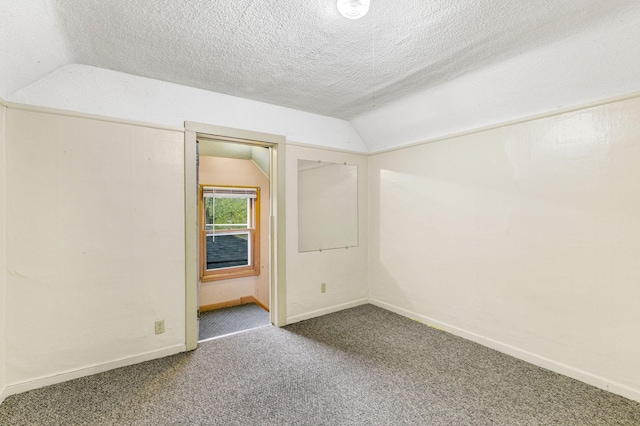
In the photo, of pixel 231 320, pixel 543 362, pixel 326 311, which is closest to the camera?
pixel 543 362

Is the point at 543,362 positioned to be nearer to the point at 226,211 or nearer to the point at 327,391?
the point at 327,391

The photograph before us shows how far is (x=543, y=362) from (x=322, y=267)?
85.2 inches

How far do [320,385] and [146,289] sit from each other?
1.60 metres

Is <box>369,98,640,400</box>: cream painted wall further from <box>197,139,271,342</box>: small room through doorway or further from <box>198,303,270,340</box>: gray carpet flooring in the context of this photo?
<box>197,139,271,342</box>: small room through doorway

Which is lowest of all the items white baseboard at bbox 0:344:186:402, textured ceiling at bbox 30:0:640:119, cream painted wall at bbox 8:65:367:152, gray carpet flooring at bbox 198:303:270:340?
gray carpet flooring at bbox 198:303:270:340

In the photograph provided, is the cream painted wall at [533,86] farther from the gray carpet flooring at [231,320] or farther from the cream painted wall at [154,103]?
the gray carpet flooring at [231,320]

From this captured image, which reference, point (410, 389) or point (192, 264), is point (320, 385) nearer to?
point (410, 389)

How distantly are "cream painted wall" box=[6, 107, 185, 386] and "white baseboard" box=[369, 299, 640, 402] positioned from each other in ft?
8.28

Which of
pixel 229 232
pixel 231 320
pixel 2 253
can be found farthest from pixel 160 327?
pixel 229 232

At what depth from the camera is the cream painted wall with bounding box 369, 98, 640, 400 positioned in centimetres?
199

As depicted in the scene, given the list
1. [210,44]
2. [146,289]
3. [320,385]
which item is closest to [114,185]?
[146,289]

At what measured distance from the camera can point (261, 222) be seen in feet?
15.3

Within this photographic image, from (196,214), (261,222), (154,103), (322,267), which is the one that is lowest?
(322,267)

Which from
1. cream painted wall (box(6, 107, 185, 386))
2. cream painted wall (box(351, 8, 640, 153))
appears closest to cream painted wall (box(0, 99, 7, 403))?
cream painted wall (box(6, 107, 185, 386))
